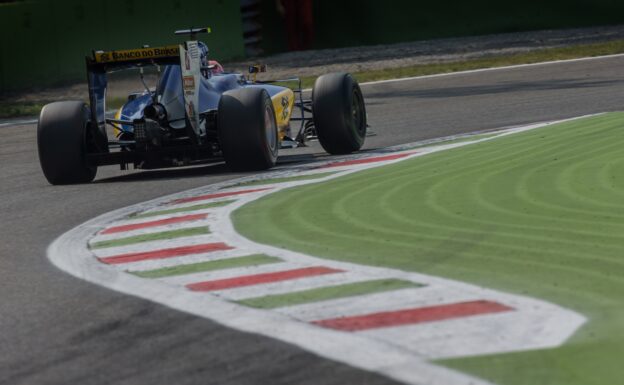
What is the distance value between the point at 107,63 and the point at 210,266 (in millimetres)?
5945

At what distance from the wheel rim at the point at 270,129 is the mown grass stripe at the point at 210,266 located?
5049 millimetres

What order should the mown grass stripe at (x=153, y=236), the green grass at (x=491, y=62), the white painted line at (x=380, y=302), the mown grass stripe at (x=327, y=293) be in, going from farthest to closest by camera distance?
1. the green grass at (x=491, y=62)
2. the mown grass stripe at (x=153, y=236)
3. the mown grass stripe at (x=327, y=293)
4. the white painted line at (x=380, y=302)

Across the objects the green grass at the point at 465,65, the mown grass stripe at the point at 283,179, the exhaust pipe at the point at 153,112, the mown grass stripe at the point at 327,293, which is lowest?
the green grass at the point at 465,65

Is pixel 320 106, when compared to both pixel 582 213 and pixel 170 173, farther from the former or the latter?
pixel 582 213

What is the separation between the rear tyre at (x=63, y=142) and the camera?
13.5 m

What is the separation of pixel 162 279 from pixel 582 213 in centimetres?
292

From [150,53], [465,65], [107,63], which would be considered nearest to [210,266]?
[150,53]

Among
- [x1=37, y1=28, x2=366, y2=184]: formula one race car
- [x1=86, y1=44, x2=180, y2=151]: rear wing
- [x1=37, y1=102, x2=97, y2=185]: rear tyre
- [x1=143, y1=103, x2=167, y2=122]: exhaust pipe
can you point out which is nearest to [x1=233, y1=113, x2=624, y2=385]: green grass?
[x1=37, y1=28, x2=366, y2=184]: formula one race car

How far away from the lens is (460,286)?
699 cm

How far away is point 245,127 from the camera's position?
13094 millimetres

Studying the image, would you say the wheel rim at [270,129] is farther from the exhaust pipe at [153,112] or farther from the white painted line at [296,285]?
the white painted line at [296,285]

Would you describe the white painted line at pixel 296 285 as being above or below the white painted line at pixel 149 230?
above

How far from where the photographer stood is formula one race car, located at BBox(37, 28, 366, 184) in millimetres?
13172

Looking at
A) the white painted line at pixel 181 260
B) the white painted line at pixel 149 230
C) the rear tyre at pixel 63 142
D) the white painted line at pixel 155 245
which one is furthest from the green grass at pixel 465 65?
the white painted line at pixel 181 260
